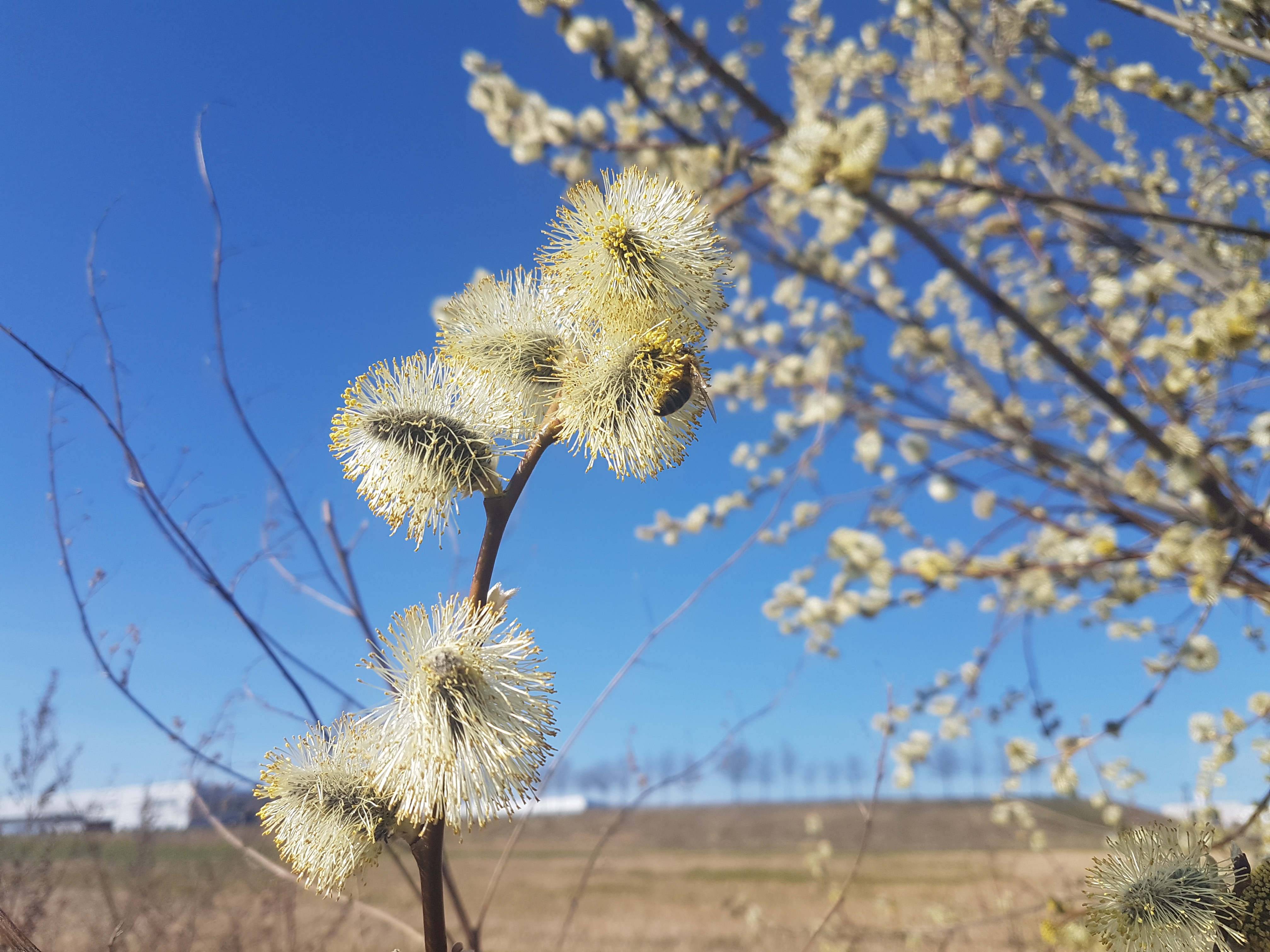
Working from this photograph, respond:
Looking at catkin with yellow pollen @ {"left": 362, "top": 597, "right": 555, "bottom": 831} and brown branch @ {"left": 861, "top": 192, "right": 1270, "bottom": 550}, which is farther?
brown branch @ {"left": 861, "top": 192, "right": 1270, "bottom": 550}

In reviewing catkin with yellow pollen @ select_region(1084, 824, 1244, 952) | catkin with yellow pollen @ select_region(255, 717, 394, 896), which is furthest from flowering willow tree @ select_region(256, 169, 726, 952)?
catkin with yellow pollen @ select_region(1084, 824, 1244, 952)

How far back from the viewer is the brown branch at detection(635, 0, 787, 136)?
1455mm

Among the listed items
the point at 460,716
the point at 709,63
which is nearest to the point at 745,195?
the point at 709,63

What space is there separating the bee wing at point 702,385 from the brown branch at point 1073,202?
989 mm

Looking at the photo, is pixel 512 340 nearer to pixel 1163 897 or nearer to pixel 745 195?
pixel 1163 897

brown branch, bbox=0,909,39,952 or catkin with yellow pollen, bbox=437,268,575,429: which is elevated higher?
catkin with yellow pollen, bbox=437,268,575,429

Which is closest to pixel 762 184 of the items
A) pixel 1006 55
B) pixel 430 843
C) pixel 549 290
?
pixel 549 290

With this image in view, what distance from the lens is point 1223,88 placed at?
160cm

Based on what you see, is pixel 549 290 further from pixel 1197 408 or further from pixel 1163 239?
pixel 1163 239

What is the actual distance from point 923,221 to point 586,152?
1.25 m

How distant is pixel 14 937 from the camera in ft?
2.19

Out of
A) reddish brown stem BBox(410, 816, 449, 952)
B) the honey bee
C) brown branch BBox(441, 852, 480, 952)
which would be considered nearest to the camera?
reddish brown stem BBox(410, 816, 449, 952)

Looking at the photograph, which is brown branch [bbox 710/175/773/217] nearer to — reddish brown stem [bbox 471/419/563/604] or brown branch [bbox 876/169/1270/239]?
brown branch [bbox 876/169/1270/239]

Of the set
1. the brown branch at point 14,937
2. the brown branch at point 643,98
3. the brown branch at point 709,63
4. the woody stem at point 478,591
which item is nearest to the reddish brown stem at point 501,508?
the woody stem at point 478,591
